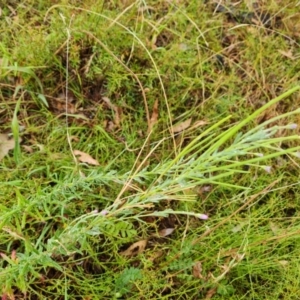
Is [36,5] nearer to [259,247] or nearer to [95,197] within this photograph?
[95,197]

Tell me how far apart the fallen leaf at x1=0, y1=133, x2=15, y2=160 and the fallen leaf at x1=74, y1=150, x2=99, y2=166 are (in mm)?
266

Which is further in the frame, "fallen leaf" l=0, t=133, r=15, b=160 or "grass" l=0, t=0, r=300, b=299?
"fallen leaf" l=0, t=133, r=15, b=160

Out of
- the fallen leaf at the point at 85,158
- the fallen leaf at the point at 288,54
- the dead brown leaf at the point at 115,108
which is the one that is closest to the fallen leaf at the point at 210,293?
the fallen leaf at the point at 85,158

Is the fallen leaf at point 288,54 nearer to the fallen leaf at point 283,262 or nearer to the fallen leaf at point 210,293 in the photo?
the fallen leaf at point 283,262

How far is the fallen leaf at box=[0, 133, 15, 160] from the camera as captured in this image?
2.04 meters

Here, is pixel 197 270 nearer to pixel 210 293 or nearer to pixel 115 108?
pixel 210 293

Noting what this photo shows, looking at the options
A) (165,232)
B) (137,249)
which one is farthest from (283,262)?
(137,249)

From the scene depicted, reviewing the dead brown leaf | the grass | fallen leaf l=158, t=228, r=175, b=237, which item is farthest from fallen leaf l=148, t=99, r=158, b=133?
fallen leaf l=158, t=228, r=175, b=237

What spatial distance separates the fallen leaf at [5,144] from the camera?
2.04m

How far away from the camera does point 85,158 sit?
210 cm

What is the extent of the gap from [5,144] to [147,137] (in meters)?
0.60

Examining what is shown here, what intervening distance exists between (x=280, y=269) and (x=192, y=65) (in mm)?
1012

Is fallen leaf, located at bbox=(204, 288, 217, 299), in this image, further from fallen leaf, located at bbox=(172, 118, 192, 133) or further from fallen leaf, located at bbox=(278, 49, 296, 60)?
fallen leaf, located at bbox=(278, 49, 296, 60)

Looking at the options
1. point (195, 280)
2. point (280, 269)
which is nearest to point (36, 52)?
point (195, 280)
